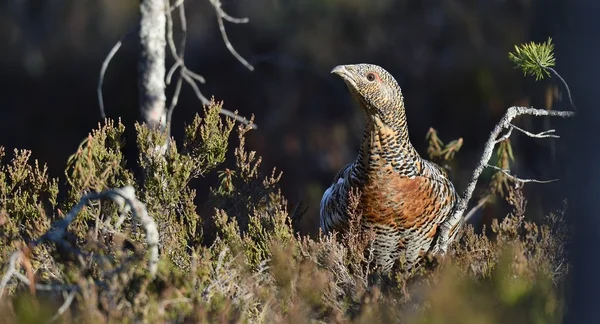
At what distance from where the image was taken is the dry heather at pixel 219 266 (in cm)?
298

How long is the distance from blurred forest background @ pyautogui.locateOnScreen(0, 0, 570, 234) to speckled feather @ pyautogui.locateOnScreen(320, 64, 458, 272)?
16.4ft

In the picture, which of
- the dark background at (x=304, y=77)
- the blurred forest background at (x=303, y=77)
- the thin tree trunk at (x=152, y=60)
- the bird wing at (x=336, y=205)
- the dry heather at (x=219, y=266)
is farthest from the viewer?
the blurred forest background at (x=303, y=77)

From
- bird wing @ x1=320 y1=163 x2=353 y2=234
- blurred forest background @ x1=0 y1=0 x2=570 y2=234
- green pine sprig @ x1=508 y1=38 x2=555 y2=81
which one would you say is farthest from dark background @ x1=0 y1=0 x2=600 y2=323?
green pine sprig @ x1=508 y1=38 x2=555 y2=81

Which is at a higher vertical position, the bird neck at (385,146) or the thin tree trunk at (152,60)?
the thin tree trunk at (152,60)

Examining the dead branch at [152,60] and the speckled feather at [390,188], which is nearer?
the speckled feather at [390,188]

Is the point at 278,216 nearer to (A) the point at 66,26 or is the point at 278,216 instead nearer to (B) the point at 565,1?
(B) the point at 565,1

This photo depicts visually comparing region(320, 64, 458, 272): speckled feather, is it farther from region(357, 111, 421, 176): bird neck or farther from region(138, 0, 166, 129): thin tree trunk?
region(138, 0, 166, 129): thin tree trunk

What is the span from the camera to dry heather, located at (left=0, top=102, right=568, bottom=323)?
2.98 m

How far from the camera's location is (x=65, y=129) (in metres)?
13.8

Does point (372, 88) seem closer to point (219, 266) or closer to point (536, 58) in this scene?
Answer: point (536, 58)

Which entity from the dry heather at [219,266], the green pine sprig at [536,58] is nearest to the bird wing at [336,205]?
the dry heather at [219,266]

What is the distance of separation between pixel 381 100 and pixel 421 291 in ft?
3.78

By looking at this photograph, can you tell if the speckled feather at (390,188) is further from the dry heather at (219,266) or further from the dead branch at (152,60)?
the dead branch at (152,60)

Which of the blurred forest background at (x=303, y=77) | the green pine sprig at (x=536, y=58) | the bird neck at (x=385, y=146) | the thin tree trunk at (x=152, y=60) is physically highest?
the blurred forest background at (x=303, y=77)
